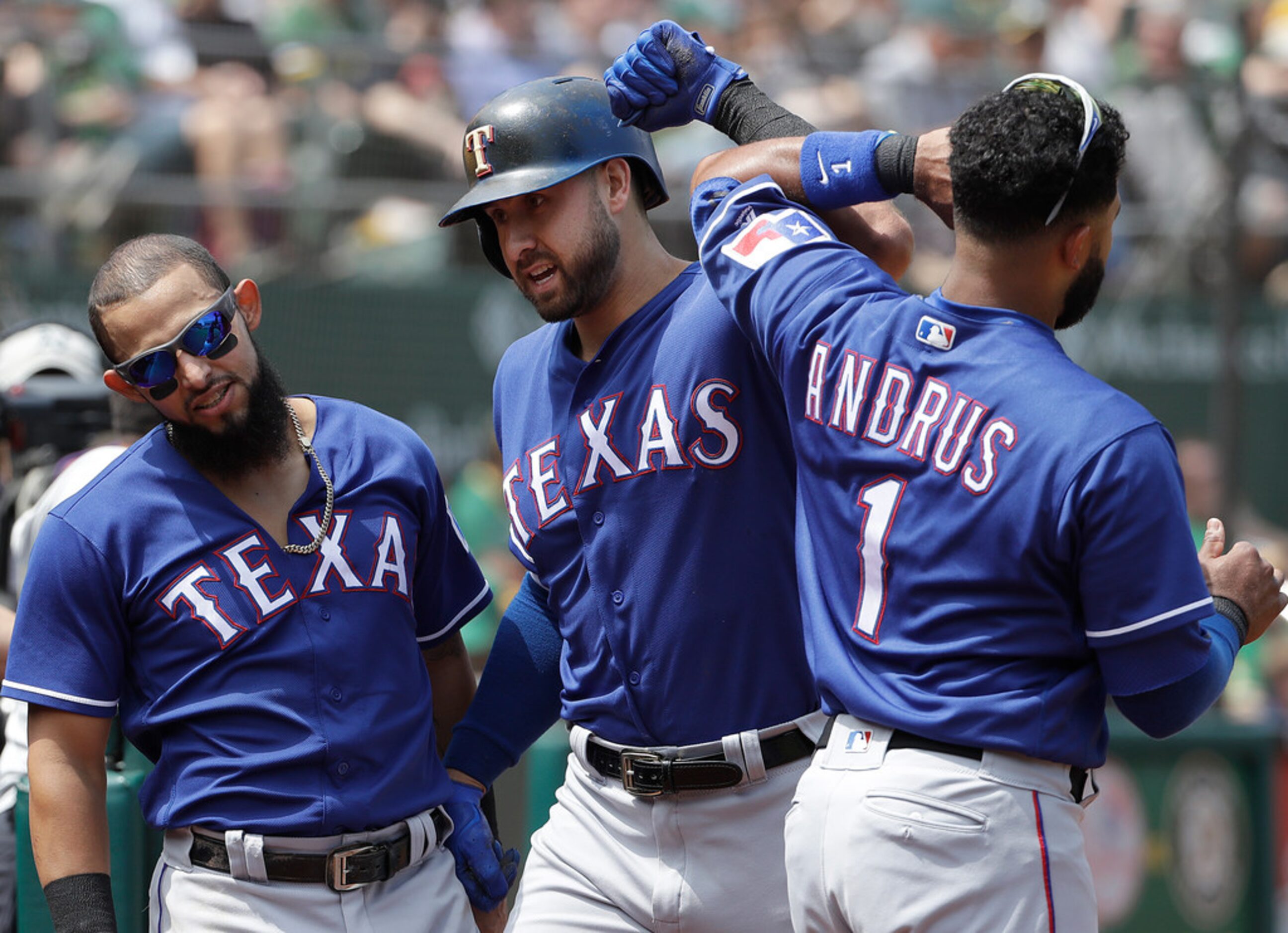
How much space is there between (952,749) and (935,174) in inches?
41.7

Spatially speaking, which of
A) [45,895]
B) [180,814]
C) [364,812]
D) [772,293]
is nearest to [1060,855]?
[772,293]

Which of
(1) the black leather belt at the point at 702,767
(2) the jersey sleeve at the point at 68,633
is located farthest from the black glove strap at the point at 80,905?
(1) the black leather belt at the point at 702,767

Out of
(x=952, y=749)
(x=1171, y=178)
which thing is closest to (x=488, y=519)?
(x=1171, y=178)

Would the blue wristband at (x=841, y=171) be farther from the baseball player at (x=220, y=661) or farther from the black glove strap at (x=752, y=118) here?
the baseball player at (x=220, y=661)

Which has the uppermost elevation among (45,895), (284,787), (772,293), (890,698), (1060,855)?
(772,293)

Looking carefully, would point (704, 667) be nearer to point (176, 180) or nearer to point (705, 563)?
point (705, 563)

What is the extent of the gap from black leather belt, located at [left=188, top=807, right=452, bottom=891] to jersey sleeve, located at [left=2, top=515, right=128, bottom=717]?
0.33 m

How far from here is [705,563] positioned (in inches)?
126

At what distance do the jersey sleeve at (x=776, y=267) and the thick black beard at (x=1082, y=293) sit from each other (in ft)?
0.95

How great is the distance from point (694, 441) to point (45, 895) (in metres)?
1.55

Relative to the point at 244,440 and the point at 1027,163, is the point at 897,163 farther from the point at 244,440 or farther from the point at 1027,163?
the point at 244,440

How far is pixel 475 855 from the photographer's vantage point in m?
3.43

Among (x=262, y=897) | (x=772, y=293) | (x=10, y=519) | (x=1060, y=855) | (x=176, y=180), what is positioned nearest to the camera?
(x=1060, y=855)

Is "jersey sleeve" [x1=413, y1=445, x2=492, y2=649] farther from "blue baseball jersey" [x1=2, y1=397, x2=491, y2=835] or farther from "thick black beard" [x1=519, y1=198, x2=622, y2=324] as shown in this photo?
"thick black beard" [x1=519, y1=198, x2=622, y2=324]
